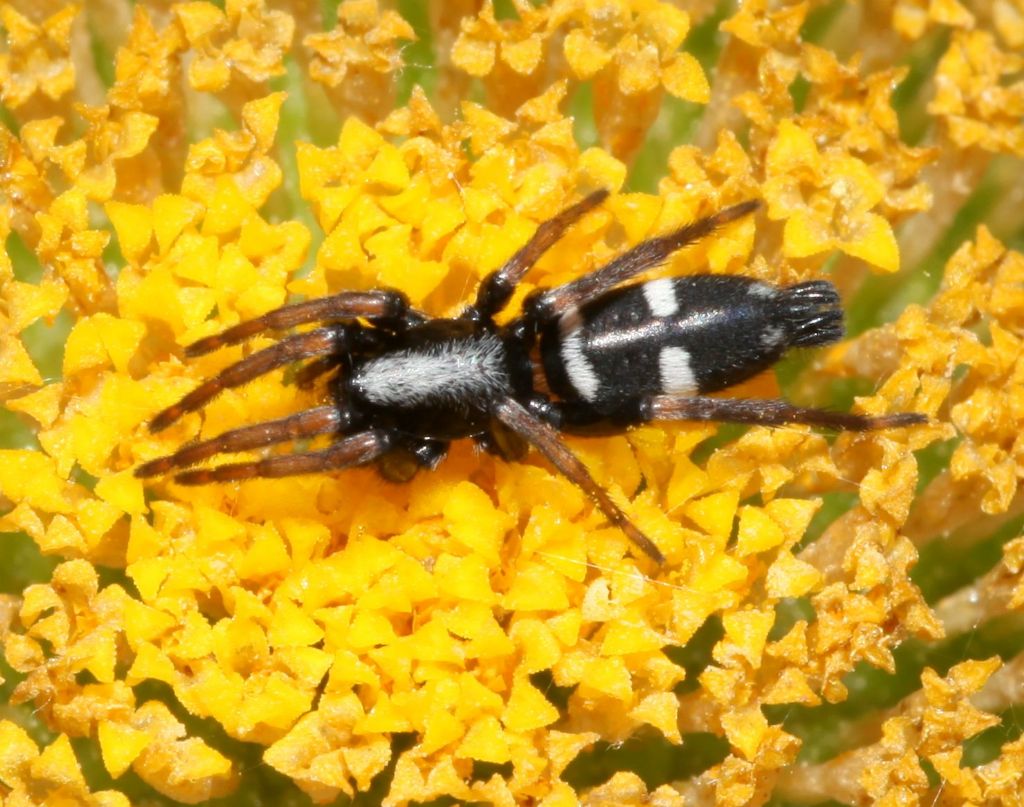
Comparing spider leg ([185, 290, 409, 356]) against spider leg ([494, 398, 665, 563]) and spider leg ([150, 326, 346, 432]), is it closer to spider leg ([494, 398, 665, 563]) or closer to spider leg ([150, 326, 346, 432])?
spider leg ([150, 326, 346, 432])

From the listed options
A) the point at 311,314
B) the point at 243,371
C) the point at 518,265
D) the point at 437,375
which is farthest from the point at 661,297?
the point at 243,371

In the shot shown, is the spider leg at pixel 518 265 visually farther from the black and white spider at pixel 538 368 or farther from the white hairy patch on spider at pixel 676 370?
the white hairy patch on spider at pixel 676 370

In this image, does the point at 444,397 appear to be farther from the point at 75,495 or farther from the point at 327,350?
the point at 75,495

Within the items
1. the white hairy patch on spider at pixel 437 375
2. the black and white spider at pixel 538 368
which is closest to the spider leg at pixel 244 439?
the black and white spider at pixel 538 368

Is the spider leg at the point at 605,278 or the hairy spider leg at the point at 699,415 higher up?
the spider leg at the point at 605,278

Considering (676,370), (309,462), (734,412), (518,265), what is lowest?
(734,412)

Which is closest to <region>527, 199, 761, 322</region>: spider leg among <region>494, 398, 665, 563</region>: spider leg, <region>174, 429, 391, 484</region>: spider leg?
<region>494, 398, 665, 563</region>: spider leg

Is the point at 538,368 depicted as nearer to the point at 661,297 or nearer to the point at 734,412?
the point at 661,297
